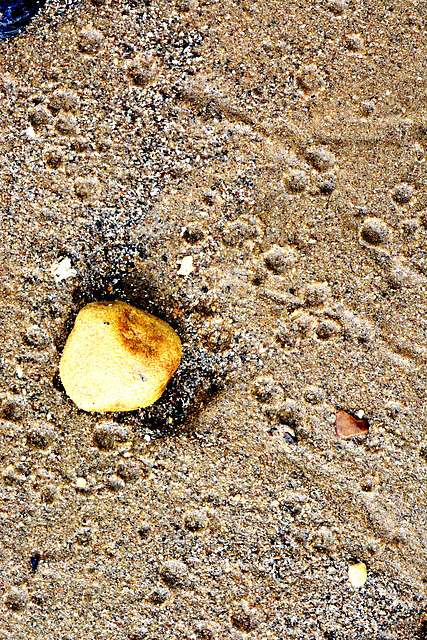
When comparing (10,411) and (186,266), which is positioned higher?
(186,266)

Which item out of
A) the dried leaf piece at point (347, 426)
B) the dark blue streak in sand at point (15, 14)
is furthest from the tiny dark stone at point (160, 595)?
the dark blue streak in sand at point (15, 14)

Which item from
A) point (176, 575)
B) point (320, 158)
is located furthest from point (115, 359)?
point (320, 158)

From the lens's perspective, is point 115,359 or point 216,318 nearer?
point 115,359

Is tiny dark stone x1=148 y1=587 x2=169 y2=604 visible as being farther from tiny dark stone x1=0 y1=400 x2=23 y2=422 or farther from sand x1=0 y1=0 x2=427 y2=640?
tiny dark stone x1=0 y1=400 x2=23 y2=422

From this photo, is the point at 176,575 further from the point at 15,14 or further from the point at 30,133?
the point at 15,14

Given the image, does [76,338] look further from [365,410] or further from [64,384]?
[365,410]

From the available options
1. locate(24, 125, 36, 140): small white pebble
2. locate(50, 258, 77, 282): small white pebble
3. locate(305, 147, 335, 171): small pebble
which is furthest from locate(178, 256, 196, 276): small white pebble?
locate(24, 125, 36, 140): small white pebble
